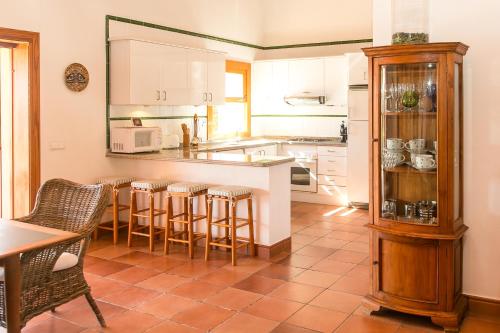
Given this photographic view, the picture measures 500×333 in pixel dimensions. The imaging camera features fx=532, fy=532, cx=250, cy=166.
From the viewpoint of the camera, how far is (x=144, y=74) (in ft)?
19.6

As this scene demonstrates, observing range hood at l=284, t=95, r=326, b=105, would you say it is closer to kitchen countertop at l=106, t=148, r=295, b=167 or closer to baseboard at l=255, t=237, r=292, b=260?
kitchen countertop at l=106, t=148, r=295, b=167

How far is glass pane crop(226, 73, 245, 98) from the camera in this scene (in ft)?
27.8

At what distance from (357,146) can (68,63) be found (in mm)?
4004

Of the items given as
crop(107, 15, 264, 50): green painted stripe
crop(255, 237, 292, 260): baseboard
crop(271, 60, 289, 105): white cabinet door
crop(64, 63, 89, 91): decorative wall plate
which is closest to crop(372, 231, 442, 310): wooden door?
crop(255, 237, 292, 260): baseboard

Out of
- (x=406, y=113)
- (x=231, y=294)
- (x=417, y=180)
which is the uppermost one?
(x=406, y=113)

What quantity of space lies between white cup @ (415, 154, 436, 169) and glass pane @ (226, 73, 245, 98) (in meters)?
5.25

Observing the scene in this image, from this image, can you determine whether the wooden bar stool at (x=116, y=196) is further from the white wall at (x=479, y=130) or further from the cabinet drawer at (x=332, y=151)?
the white wall at (x=479, y=130)

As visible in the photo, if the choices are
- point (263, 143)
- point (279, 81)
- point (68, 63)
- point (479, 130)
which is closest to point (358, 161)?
point (263, 143)

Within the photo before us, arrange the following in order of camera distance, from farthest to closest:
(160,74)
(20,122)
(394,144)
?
(160,74), (20,122), (394,144)

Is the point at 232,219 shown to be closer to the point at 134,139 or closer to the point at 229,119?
the point at 134,139

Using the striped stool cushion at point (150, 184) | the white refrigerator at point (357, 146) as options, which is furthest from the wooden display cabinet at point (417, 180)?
the white refrigerator at point (357, 146)

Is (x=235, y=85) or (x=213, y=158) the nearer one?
(x=213, y=158)

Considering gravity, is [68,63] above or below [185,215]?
A: above

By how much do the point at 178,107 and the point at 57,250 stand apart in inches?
169
